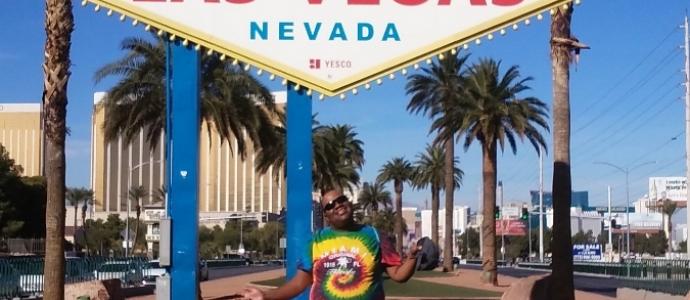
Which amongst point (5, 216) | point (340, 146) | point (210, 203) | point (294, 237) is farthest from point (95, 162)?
point (294, 237)

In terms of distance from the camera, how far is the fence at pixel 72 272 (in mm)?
28344

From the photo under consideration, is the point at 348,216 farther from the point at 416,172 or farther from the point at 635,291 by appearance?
the point at 416,172

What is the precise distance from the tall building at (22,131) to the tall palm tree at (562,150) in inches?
4873

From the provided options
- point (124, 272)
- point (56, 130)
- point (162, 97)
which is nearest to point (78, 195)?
point (124, 272)

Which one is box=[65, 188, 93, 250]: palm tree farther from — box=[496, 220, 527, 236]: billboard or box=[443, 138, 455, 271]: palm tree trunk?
box=[443, 138, 455, 271]: palm tree trunk

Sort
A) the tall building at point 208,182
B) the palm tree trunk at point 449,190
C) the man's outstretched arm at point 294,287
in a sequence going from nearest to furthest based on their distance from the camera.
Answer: the man's outstretched arm at point 294,287
the palm tree trunk at point 449,190
the tall building at point 208,182

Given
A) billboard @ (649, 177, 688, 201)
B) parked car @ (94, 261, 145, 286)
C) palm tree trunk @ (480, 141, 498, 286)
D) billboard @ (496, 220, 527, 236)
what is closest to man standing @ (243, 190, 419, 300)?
parked car @ (94, 261, 145, 286)

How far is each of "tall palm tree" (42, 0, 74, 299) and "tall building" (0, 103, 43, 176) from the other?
12254cm

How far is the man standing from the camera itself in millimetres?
6391

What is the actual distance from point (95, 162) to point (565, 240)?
384ft

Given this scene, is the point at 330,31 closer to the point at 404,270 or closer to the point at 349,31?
the point at 349,31

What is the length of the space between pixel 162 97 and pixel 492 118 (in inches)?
637

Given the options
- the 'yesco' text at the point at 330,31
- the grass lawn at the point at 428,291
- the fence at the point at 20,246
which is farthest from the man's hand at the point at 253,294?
the fence at the point at 20,246

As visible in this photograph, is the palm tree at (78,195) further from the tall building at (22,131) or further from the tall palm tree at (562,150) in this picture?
the tall palm tree at (562,150)
